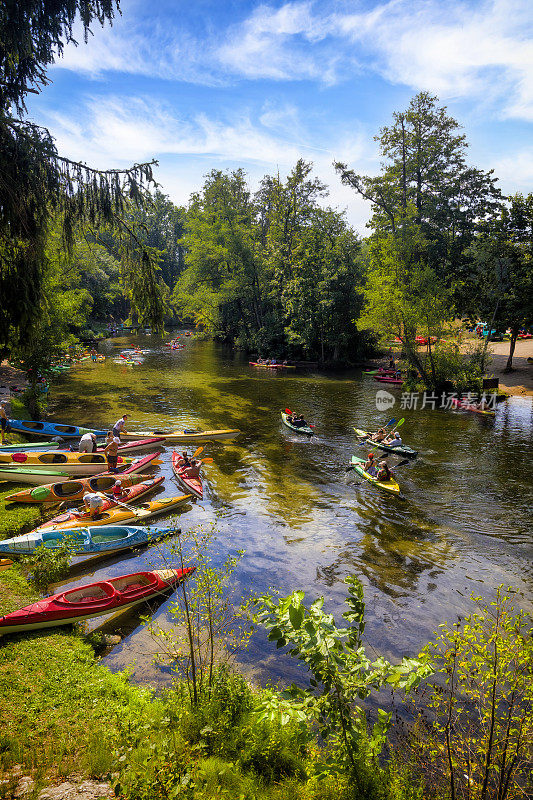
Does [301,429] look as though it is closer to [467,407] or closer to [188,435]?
[188,435]

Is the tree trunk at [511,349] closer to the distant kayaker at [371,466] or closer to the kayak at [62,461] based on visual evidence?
the distant kayaker at [371,466]

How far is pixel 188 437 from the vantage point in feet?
68.7

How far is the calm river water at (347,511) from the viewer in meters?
9.89

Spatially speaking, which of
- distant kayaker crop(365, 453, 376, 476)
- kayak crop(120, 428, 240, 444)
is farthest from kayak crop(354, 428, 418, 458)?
kayak crop(120, 428, 240, 444)

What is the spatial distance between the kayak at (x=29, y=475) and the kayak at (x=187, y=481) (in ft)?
13.0

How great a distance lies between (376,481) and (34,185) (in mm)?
14150

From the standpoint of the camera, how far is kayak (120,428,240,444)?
20.6m

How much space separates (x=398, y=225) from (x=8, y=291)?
113 feet

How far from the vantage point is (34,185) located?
654 centimetres

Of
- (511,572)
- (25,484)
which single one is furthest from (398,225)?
(25,484)

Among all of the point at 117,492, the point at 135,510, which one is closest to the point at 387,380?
the point at 117,492

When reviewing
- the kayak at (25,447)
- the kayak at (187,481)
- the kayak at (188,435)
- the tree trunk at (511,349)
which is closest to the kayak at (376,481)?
the kayak at (187,481)

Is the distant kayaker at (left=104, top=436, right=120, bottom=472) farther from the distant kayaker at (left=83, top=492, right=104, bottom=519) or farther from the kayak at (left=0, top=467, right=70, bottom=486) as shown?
the distant kayaker at (left=83, top=492, right=104, bottom=519)

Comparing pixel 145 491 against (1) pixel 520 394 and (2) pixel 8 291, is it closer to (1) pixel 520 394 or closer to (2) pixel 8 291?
(2) pixel 8 291
